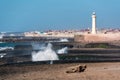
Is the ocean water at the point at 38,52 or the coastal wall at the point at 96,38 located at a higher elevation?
the ocean water at the point at 38,52

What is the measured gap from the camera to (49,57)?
3105 cm

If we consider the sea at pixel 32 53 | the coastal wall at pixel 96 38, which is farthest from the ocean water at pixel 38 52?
the coastal wall at pixel 96 38

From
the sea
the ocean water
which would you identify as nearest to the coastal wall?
the sea

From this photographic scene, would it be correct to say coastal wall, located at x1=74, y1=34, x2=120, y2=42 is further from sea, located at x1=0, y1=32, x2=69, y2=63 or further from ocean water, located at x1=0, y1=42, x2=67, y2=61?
ocean water, located at x1=0, y1=42, x2=67, y2=61

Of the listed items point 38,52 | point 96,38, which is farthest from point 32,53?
point 96,38

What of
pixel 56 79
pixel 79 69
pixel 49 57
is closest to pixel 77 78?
pixel 56 79

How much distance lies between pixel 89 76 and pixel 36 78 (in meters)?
1.95

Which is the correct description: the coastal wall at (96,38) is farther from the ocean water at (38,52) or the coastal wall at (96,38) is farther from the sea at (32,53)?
the ocean water at (38,52)

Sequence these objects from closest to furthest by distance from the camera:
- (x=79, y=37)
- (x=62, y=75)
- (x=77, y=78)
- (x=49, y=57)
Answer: (x=77, y=78), (x=62, y=75), (x=49, y=57), (x=79, y=37)

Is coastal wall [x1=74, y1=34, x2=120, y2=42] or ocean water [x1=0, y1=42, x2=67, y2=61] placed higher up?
ocean water [x1=0, y1=42, x2=67, y2=61]

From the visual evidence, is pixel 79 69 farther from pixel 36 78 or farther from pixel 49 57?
pixel 49 57

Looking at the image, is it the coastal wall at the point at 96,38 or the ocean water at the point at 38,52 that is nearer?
the ocean water at the point at 38,52

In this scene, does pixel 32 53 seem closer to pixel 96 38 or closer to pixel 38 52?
pixel 38 52

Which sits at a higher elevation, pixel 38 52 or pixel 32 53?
pixel 38 52
